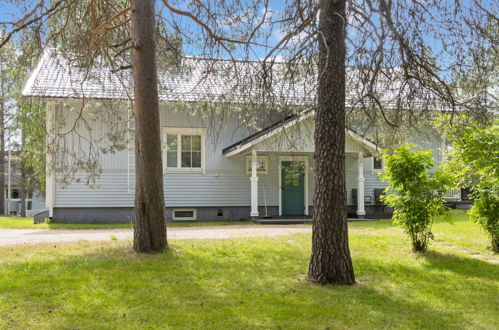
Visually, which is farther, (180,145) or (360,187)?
(360,187)

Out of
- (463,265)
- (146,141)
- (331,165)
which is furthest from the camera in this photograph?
(146,141)

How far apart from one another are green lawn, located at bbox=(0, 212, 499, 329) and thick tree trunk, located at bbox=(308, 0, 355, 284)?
34 centimetres

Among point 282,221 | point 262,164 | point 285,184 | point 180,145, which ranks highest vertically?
point 180,145

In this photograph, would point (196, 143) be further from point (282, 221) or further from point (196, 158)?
point (282, 221)

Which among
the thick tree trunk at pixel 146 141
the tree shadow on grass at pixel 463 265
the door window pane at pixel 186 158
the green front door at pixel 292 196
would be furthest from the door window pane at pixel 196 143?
the tree shadow on grass at pixel 463 265

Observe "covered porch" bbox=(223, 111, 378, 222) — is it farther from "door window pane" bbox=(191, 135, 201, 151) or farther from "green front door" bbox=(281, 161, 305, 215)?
"door window pane" bbox=(191, 135, 201, 151)

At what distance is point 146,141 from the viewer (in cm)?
869

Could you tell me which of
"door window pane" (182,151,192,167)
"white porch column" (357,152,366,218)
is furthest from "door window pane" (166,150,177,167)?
"white porch column" (357,152,366,218)

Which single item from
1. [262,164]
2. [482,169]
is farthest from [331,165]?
[262,164]

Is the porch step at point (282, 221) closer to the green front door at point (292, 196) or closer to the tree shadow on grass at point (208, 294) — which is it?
the green front door at point (292, 196)

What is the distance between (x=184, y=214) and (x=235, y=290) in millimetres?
11837

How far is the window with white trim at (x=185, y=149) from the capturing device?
17.3 metres

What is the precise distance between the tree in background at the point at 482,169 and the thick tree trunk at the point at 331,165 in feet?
10.9

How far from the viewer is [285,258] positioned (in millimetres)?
8352
